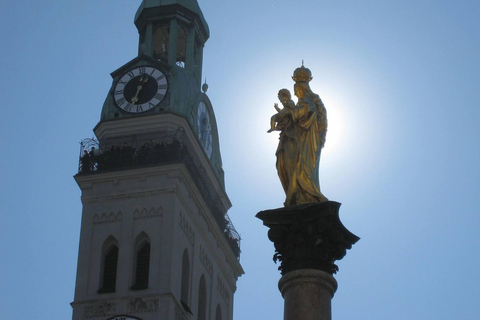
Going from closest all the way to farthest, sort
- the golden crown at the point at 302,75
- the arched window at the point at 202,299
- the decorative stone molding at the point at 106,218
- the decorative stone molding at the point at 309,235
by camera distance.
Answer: the decorative stone molding at the point at 309,235, the golden crown at the point at 302,75, the decorative stone molding at the point at 106,218, the arched window at the point at 202,299

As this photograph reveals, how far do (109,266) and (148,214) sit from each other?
2132mm

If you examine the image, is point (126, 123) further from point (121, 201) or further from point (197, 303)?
point (197, 303)

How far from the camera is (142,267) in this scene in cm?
4278

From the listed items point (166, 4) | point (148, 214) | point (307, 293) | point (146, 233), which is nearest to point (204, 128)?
point (166, 4)

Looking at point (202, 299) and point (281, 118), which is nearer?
point (281, 118)

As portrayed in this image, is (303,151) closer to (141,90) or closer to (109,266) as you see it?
(109,266)

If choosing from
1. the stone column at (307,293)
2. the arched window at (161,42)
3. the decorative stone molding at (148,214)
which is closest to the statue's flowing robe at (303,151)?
the stone column at (307,293)

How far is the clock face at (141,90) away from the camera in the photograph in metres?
46.2

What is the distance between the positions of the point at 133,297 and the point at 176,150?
5.63 metres

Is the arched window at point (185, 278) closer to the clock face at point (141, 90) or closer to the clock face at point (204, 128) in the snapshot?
the clock face at point (204, 128)

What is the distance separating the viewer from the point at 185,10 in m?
50.5

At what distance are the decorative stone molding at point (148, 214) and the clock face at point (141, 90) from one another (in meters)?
Result: 4.12

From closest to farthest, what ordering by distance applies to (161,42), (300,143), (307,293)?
(307,293) < (300,143) < (161,42)

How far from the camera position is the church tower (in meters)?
42.1
